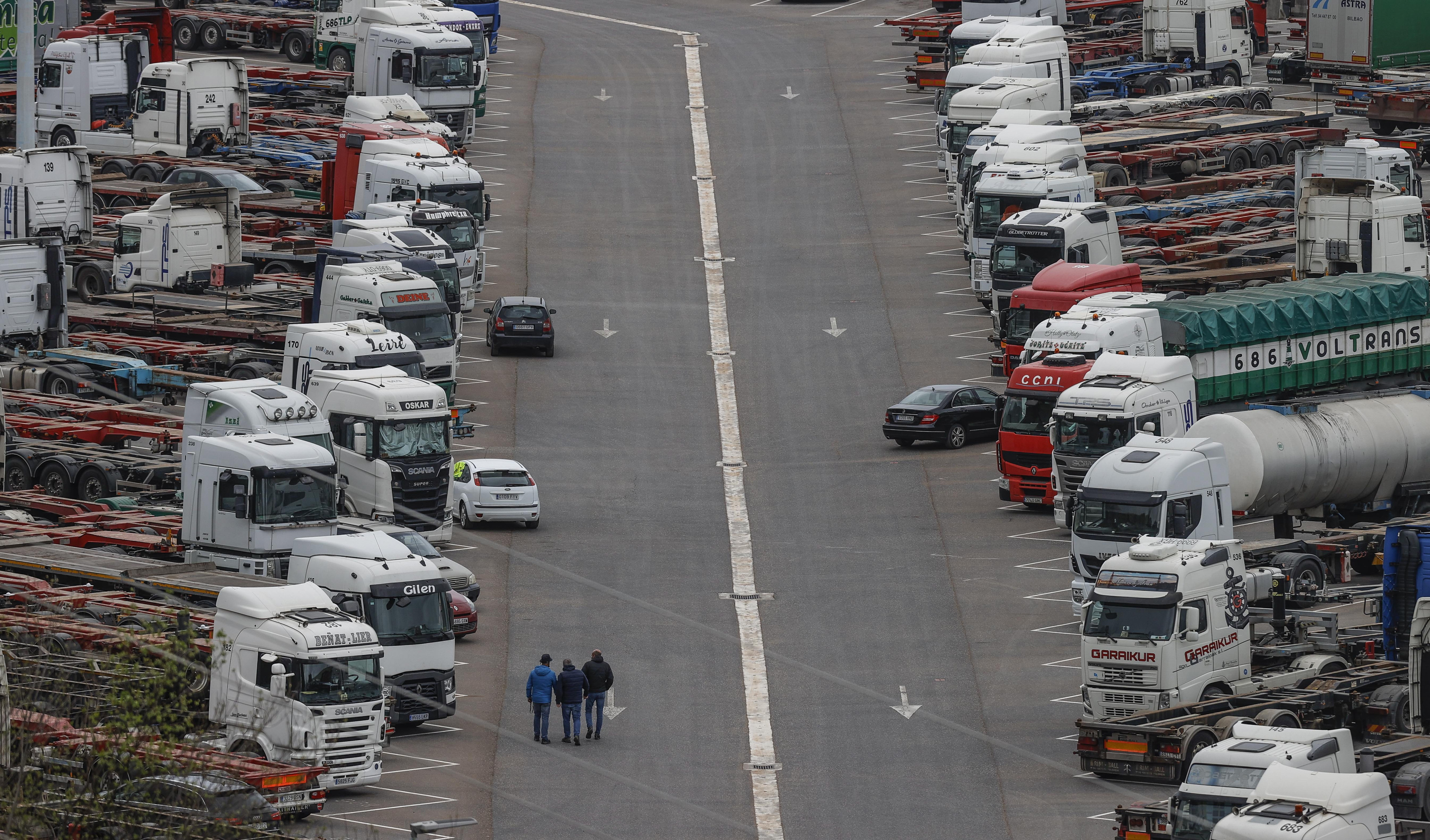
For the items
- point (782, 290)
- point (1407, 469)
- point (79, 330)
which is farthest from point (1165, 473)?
point (79, 330)

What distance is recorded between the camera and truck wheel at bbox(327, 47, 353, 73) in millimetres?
99188

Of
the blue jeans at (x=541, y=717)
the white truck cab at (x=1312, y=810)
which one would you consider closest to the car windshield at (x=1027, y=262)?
the blue jeans at (x=541, y=717)

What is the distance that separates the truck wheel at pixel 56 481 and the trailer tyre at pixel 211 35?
5148 cm

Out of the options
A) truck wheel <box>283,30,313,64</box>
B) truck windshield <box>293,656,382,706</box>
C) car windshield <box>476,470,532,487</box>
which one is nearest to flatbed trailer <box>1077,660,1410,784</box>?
truck windshield <box>293,656,382,706</box>

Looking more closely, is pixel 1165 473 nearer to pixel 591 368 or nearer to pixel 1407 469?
pixel 1407 469

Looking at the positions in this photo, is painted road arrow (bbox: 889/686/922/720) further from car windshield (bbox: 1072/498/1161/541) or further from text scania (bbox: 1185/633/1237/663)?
car windshield (bbox: 1072/498/1161/541)

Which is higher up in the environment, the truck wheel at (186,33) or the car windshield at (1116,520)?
the truck wheel at (186,33)

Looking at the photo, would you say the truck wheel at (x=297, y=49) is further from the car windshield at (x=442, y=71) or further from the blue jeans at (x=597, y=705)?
the blue jeans at (x=597, y=705)

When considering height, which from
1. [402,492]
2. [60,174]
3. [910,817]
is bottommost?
[910,817]

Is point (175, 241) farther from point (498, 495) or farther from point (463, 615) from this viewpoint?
point (463, 615)

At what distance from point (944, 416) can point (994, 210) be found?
1160 centimetres

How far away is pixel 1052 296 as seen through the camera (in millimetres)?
62562

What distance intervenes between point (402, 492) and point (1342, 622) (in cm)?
1950

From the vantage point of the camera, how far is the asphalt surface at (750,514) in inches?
1593
